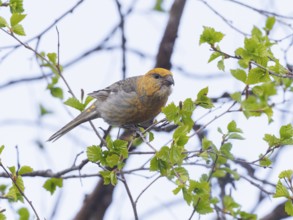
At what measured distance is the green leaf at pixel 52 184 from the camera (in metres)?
6.04

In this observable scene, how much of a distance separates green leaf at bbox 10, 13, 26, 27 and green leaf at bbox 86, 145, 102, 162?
1.15 metres

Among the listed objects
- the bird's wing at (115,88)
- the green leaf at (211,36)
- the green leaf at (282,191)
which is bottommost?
the green leaf at (282,191)

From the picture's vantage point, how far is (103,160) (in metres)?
4.55

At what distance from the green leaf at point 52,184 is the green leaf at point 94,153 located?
5.21 feet

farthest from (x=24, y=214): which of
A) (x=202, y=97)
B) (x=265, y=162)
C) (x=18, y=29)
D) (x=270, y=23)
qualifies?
(x=270, y=23)

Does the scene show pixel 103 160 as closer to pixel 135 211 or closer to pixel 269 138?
pixel 135 211

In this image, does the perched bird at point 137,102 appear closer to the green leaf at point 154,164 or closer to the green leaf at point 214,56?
the green leaf at point 214,56

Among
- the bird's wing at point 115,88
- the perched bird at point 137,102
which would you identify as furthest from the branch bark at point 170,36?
the perched bird at point 137,102

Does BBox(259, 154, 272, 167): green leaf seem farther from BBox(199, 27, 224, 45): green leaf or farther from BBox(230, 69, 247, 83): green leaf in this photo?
BBox(199, 27, 224, 45): green leaf

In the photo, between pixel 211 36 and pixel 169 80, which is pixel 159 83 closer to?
pixel 169 80

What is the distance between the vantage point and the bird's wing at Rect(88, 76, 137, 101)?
742cm

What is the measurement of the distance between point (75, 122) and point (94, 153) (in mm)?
2825

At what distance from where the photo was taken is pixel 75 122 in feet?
24.0

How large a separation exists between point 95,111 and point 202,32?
10.1ft
